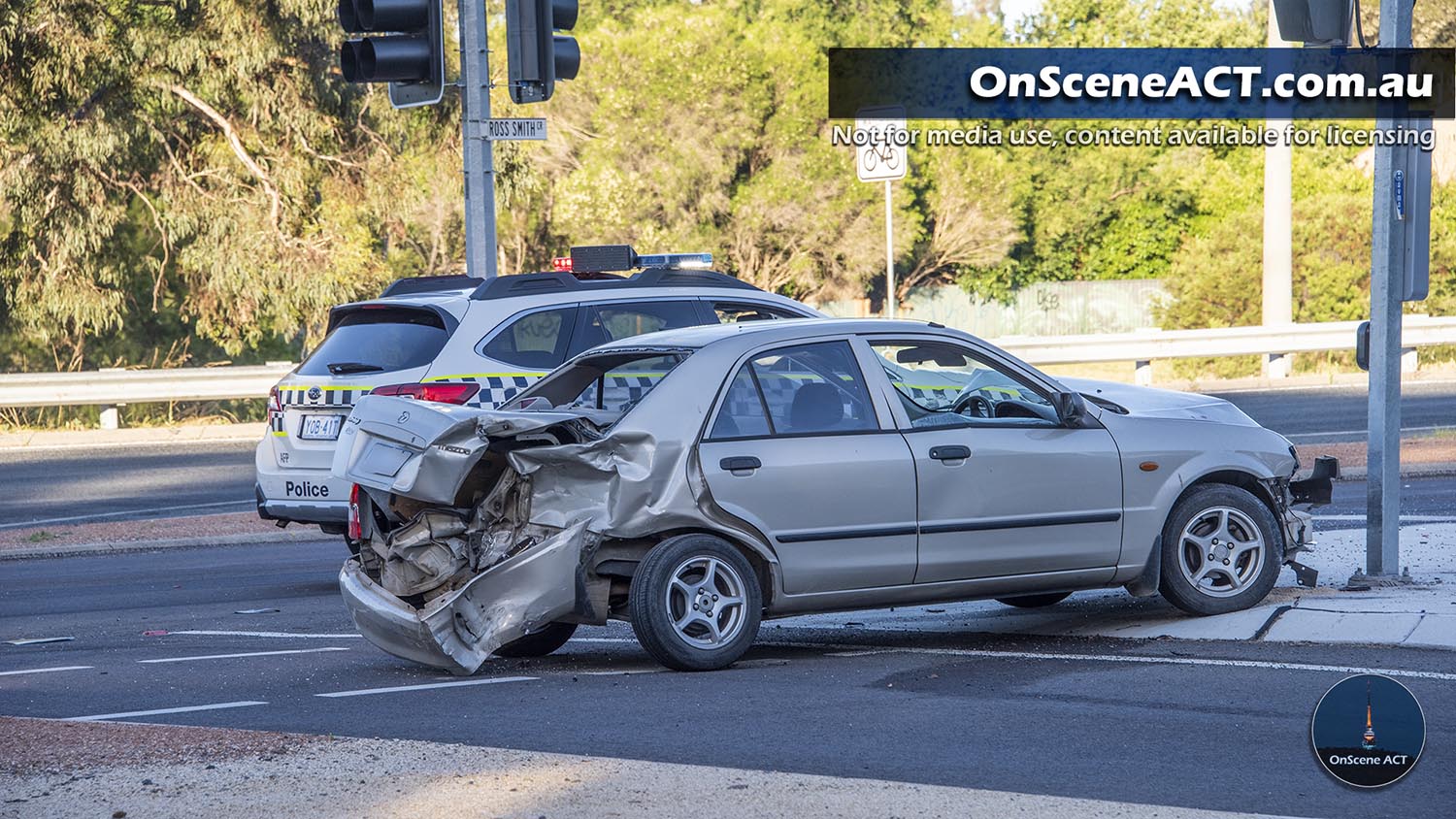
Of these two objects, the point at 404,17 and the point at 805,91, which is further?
the point at 805,91

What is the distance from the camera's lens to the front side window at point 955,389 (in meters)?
8.09

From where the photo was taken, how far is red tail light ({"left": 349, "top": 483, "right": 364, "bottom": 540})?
26.1 ft

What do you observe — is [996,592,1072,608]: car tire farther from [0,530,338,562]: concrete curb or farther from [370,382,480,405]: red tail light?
[0,530,338,562]: concrete curb

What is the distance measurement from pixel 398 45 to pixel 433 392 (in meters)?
2.56

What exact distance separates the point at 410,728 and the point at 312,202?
72.6 feet

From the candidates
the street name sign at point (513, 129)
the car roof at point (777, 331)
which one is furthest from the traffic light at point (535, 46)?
the car roof at point (777, 331)

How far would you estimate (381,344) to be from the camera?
10484mm

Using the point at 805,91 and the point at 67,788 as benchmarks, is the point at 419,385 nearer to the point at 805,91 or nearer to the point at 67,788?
the point at 67,788

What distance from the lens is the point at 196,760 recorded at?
590 cm

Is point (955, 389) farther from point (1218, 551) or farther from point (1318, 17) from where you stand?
point (1318, 17)

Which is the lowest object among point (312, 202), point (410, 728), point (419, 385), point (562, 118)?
point (410, 728)

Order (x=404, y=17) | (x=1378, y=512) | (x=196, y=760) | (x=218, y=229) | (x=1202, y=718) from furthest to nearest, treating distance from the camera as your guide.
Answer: (x=218, y=229) → (x=404, y=17) → (x=1378, y=512) → (x=1202, y=718) → (x=196, y=760)

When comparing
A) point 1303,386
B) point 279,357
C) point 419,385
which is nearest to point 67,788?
point 419,385

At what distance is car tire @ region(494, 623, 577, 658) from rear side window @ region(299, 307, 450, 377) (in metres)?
2.48
